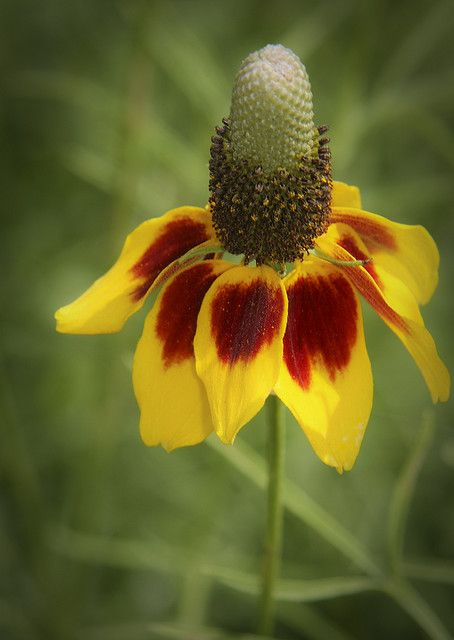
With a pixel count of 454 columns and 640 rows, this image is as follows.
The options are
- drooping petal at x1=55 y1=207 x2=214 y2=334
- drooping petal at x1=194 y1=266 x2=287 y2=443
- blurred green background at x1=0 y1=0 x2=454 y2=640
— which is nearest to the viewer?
drooping petal at x1=194 y1=266 x2=287 y2=443

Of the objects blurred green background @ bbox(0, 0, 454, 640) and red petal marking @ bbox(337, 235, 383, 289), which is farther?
blurred green background @ bbox(0, 0, 454, 640)

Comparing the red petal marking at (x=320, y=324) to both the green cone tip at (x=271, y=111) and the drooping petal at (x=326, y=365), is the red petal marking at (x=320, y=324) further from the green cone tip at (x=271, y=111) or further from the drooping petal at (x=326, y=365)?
the green cone tip at (x=271, y=111)

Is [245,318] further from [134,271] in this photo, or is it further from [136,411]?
[136,411]

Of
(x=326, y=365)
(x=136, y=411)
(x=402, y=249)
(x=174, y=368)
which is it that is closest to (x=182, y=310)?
(x=174, y=368)

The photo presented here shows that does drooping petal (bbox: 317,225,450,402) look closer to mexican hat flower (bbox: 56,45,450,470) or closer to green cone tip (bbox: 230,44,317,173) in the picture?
mexican hat flower (bbox: 56,45,450,470)

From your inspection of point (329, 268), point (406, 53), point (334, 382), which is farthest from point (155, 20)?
point (334, 382)

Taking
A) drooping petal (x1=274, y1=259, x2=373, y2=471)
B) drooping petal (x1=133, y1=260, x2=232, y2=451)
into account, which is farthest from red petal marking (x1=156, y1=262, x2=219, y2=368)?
drooping petal (x1=274, y1=259, x2=373, y2=471)
